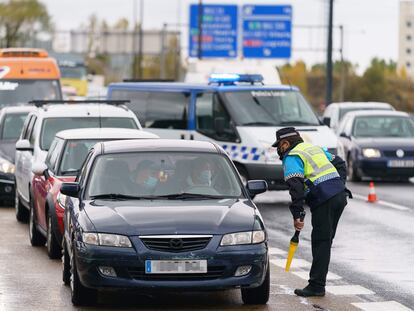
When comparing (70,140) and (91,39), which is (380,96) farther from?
(70,140)

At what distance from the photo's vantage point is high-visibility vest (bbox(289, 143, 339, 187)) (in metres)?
12.9

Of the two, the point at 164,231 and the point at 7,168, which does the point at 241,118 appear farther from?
the point at 164,231

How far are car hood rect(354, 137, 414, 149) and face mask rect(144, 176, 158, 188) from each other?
17665 millimetres

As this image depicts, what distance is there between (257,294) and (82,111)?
8595 mm

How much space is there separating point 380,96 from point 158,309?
11134 centimetres

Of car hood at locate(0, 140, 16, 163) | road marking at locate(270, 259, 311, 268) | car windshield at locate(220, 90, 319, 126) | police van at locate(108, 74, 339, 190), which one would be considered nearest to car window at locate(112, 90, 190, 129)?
police van at locate(108, 74, 339, 190)

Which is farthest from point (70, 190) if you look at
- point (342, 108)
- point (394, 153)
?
point (342, 108)

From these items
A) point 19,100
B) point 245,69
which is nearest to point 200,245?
point 19,100

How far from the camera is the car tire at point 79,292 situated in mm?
12156

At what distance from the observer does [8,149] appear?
24.3m

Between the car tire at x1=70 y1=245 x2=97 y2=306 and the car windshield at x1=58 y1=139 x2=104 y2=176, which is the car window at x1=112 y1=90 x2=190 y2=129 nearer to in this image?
the car windshield at x1=58 y1=139 x2=104 y2=176

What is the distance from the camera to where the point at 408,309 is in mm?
12195

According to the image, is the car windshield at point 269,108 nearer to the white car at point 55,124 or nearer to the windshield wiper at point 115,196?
the white car at point 55,124

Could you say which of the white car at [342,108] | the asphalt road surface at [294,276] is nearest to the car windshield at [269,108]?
the asphalt road surface at [294,276]
